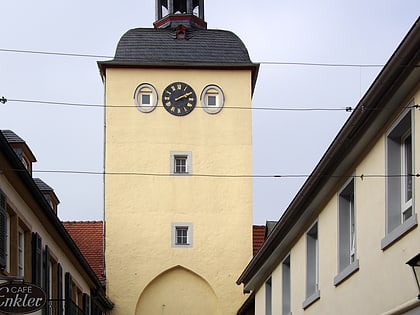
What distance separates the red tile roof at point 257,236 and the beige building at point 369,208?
19.4 m

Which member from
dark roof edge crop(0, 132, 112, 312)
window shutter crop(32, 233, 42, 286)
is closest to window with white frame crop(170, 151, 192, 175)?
dark roof edge crop(0, 132, 112, 312)

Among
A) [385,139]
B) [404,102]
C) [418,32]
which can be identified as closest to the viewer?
[418,32]

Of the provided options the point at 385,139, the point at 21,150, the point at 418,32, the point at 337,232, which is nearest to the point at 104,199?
the point at 21,150

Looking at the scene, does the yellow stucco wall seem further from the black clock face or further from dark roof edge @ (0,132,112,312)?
dark roof edge @ (0,132,112,312)

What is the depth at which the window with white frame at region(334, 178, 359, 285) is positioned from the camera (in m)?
16.1

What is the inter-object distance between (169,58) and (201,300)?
8698 mm

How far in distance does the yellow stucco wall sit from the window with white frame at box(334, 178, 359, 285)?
2152 centimetres

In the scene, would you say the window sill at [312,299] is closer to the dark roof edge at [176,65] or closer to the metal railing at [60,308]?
the metal railing at [60,308]

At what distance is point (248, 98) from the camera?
39094 millimetres

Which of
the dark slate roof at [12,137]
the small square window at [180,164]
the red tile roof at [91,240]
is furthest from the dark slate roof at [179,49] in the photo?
the dark slate roof at [12,137]

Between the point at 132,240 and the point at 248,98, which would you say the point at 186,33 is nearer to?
the point at 248,98

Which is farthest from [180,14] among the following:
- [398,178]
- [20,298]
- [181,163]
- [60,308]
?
[398,178]

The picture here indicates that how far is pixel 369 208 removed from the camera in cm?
1423

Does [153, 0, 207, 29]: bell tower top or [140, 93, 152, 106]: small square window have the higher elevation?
[153, 0, 207, 29]: bell tower top
